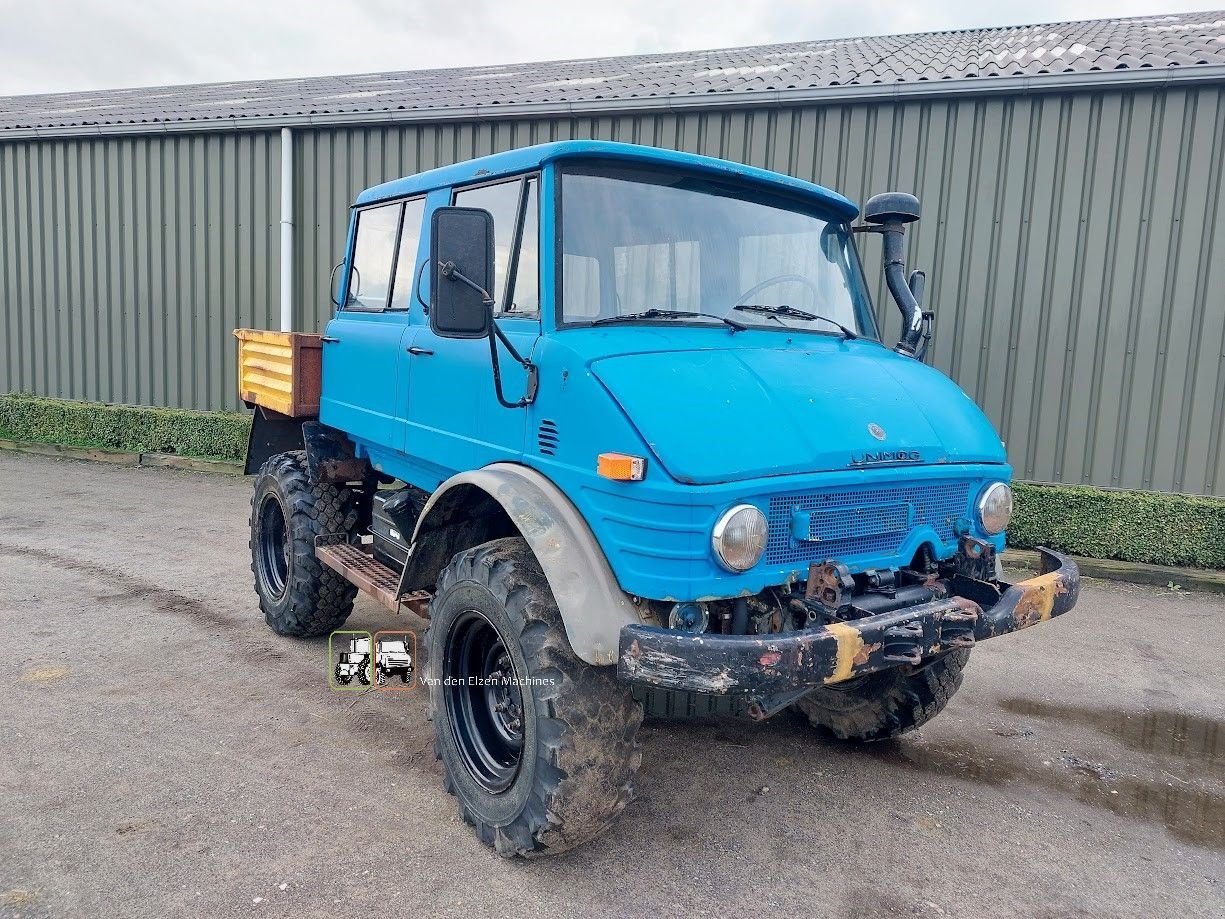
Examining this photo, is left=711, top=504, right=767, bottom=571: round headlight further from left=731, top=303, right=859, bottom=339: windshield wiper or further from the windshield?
left=731, top=303, right=859, bottom=339: windshield wiper

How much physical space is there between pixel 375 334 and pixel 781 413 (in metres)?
2.33

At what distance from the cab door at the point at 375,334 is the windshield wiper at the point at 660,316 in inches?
49.4

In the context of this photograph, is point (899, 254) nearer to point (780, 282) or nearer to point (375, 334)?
point (780, 282)

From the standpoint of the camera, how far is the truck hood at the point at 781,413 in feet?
9.27

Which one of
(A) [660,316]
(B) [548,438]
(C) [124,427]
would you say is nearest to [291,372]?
(B) [548,438]

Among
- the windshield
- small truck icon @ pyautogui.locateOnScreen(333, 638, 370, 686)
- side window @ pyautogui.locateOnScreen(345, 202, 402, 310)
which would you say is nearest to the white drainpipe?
side window @ pyautogui.locateOnScreen(345, 202, 402, 310)

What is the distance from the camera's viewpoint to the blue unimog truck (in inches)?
110

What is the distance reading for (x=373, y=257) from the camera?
4.86 metres

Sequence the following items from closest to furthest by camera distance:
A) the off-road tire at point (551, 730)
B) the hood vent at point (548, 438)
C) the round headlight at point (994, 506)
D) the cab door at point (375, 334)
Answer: the off-road tire at point (551, 730) < the hood vent at point (548, 438) < the round headlight at point (994, 506) < the cab door at point (375, 334)

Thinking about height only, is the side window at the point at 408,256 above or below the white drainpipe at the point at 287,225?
below

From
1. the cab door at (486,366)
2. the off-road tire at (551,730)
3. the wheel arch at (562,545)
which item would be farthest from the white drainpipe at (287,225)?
the off-road tire at (551,730)

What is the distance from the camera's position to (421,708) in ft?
14.6

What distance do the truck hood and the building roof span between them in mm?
5771

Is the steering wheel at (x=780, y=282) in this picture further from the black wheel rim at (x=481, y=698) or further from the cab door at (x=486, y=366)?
the black wheel rim at (x=481, y=698)
